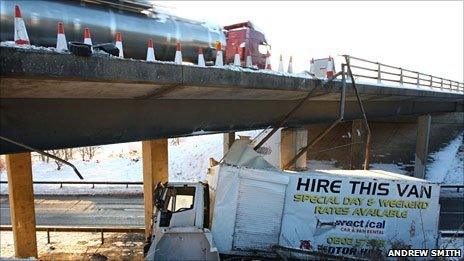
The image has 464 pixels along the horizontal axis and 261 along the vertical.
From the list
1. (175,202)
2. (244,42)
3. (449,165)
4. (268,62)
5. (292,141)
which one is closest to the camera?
(175,202)

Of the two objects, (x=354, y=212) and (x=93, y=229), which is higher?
(x=354, y=212)

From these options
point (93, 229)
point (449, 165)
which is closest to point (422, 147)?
point (449, 165)

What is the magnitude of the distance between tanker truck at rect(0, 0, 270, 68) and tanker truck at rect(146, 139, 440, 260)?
290 centimetres

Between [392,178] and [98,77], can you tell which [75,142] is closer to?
[98,77]

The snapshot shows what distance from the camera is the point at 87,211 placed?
18.6 m

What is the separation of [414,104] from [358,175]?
15561 millimetres

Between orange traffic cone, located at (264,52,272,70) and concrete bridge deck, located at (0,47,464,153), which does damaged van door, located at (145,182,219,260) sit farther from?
orange traffic cone, located at (264,52,272,70)

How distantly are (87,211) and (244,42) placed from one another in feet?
37.8

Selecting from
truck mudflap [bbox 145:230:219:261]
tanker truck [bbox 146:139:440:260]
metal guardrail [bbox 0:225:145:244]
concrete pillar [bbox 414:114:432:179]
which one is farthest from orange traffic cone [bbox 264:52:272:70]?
concrete pillar [bbox 414:114:432:179]

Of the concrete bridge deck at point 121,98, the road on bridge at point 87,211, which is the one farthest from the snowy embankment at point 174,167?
the concrete bridge deck at point 121,98

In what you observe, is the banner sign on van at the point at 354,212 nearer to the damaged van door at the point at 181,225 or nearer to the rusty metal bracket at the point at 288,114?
the damaged van door at the point at 181,225

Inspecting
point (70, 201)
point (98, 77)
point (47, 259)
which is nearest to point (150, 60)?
point (98, 77)

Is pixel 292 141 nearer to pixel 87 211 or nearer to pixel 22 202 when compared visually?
pixel 22 202

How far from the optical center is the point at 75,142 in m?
6.44
